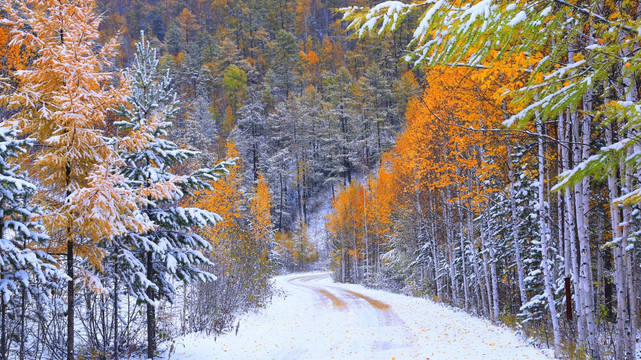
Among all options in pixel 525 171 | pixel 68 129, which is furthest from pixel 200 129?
pixel 525 171

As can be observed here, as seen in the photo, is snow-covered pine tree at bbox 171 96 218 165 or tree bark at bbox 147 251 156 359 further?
snow-covered pine tree at bbox 171 96 218 165

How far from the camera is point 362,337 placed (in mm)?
10414

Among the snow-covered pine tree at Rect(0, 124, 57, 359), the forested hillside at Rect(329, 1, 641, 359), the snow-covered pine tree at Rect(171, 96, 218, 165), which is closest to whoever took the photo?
the forested hillside at Rect(329, 1, 641, 359)

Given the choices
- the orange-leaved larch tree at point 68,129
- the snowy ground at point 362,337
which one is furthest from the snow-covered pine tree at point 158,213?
the snowy ground at point 362,337

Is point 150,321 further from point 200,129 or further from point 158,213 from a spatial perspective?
point 200,129

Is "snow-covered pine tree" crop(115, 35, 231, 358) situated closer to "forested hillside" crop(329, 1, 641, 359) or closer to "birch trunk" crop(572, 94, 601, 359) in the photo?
"forested hillside" crop(329, 1, 641, 359)

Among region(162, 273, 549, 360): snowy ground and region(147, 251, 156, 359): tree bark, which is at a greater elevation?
region(147, 251, 156, 359): tree bark

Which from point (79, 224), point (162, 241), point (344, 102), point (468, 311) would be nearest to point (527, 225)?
point (468, 311)

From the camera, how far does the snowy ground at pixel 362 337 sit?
27.8ft

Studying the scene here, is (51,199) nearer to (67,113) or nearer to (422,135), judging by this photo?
(67,113)

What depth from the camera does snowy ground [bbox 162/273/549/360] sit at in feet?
27.8

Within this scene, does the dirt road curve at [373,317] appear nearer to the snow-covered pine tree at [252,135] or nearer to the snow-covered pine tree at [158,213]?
the snow-covered pine tree at [158,213]

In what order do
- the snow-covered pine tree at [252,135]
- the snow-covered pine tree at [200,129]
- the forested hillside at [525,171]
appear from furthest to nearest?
the snow-covered pine tree at [252,135]
the snow-covered pine tree at [200,129]
the forested hillside at [525,171]

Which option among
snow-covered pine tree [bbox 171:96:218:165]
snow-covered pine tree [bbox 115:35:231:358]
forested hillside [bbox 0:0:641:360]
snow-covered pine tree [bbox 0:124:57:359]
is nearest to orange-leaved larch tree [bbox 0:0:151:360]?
forested hillside [bbox 0:0:641:360]
